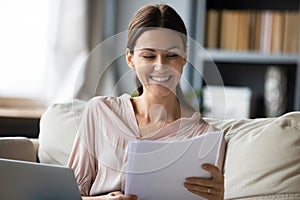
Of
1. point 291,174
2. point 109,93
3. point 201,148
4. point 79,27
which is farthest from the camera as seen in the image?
point 79,27

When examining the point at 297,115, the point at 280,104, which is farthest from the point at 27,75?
the point at 297,115

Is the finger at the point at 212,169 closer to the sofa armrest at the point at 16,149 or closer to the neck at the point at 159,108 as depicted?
the neck at the point at 159,108

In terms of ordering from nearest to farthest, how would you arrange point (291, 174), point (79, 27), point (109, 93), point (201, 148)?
1. point (201, 148)
2. point (109, 93)
3. point (291, 174)
4. point (79, 27)

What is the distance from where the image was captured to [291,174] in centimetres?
154

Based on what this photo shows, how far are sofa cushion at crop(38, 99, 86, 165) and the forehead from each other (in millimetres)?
475

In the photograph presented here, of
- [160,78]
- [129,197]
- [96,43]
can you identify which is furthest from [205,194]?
[96,43]

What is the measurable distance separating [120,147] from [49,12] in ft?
6.98

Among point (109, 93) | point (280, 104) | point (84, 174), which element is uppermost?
point (109, 93)

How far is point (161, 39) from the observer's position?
1.31 meters

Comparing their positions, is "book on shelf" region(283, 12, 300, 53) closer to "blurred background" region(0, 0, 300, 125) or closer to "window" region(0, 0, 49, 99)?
"blurred background" region(0, 0, 300, 125)

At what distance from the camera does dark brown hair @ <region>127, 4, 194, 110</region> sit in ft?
4.32

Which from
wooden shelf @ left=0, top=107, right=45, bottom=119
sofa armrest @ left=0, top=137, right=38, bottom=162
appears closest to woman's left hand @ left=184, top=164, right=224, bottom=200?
sofa armrest @ left=0, top=137, right=38, bottom=162

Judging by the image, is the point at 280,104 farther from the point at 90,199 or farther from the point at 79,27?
the point at 90,199

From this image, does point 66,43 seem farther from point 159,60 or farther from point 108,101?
point 159,60
